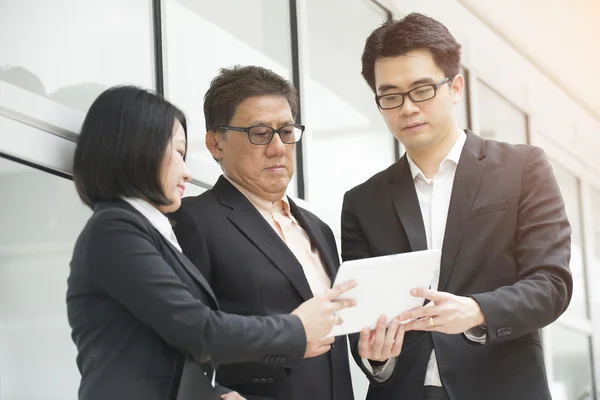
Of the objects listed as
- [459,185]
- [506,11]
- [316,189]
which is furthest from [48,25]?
[506,11]

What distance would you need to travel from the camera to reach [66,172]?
2.76 meters

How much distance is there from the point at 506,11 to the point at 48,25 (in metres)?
4.71

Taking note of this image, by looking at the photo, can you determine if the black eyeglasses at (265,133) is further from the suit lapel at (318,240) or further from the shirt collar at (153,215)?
the shirt collar at (153,215)

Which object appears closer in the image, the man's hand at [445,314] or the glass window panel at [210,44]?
the man's hand at [445,314]

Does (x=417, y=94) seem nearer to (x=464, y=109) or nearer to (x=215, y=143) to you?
(x=215, y=143)

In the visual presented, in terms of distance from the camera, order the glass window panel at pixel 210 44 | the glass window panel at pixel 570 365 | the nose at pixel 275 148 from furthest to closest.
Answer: the glass window panel at pixel 570 365
the glass window panel at pixel 210 44
the nose at pixel 275 148

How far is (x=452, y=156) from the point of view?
9.57 feet

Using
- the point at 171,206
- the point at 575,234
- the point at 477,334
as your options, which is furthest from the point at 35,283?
the point at 575,234

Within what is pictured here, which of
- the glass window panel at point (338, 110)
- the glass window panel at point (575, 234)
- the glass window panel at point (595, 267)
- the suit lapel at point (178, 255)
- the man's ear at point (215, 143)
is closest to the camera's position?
the suit lapel at point (178, 255)

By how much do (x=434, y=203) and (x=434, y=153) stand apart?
0.57 feet

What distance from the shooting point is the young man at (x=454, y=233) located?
8.54ft

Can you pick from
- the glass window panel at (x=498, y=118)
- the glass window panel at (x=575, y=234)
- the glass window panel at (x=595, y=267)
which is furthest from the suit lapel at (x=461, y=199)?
the glass window panel at (x=595, y=267)

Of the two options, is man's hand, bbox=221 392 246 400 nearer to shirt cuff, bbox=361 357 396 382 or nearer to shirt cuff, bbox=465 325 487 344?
shirt cuff, bbox=361 357 396 382

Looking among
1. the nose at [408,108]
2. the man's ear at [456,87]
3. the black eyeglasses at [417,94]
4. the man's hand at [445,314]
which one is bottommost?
the man's hand at [445,314]
